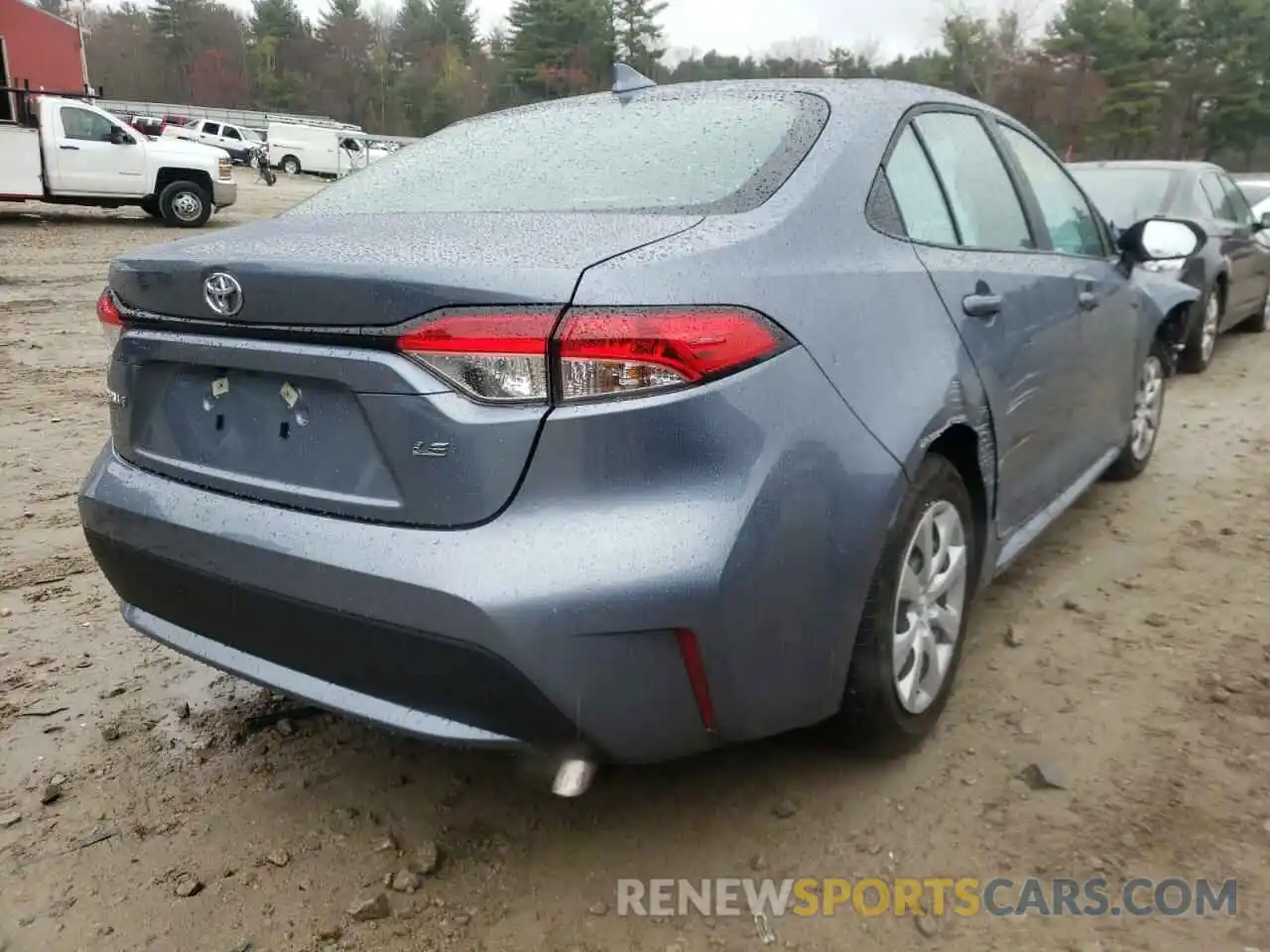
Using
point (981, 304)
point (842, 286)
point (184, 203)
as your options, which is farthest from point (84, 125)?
point (842, 286)

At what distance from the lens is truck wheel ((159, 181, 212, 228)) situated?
1620 cm

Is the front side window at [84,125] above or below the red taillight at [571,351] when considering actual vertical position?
above

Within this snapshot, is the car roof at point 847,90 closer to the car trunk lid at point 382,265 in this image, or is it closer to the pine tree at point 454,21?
the car trunk lid at point 382,265

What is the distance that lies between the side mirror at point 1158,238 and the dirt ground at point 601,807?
4.16 ft

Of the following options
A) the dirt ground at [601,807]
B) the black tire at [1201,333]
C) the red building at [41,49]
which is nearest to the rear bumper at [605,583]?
the dirt ground at [601,807]

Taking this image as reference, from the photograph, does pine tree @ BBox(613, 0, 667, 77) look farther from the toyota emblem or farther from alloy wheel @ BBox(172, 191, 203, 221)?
the toyota emblem

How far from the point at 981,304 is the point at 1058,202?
117 cm

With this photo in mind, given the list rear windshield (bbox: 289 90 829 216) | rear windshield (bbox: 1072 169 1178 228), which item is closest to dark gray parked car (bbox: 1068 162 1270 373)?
rear windshield (bbox: 1072 169 1178 228)

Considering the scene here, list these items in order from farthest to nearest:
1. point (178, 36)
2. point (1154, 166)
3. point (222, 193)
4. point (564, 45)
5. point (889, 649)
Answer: point (178, 36) → point (564, 45) → point (222, 193) → point (1154, 166) → point (889, 649)

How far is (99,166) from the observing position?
15727 millimetres

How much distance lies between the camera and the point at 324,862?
84.3 inches

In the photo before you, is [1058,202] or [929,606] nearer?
[929,606]

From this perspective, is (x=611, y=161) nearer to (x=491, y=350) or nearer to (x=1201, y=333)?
(x=491, y=350)

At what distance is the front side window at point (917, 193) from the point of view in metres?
2.40
